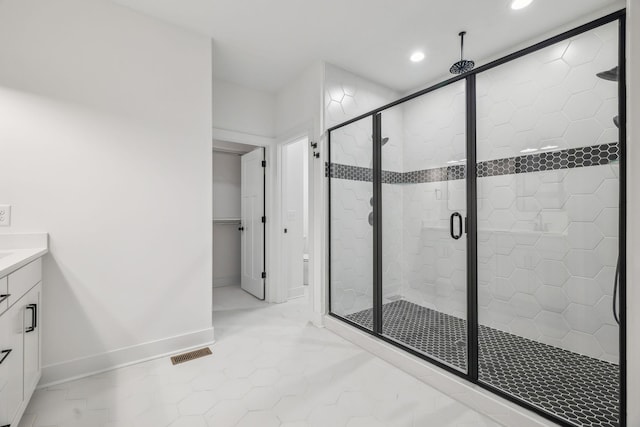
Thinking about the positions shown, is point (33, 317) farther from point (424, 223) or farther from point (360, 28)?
point (360, 28)

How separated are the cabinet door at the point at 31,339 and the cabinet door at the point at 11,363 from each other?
3.0 inches

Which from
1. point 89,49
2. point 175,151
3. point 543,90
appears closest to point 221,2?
point 89,49

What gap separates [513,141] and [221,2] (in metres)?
2.39

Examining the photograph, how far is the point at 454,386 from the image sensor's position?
1710mm

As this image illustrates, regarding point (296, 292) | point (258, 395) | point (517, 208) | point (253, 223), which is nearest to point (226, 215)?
point (253, 223)

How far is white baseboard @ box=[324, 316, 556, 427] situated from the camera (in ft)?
4.74

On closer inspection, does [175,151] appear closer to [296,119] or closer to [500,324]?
[296,119]

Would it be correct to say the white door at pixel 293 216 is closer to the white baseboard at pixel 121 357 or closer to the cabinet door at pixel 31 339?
the white baseboard at pixel 121 357

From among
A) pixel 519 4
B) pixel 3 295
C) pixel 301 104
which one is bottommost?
pixel 3 295

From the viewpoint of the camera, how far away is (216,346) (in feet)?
7.84

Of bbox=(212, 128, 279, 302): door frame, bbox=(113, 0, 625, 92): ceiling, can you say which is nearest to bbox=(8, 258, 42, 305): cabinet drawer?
bbox=(113, 0, 625, 92): ceiling

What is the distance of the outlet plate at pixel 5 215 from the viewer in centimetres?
173

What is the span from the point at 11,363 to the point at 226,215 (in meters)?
3.26
